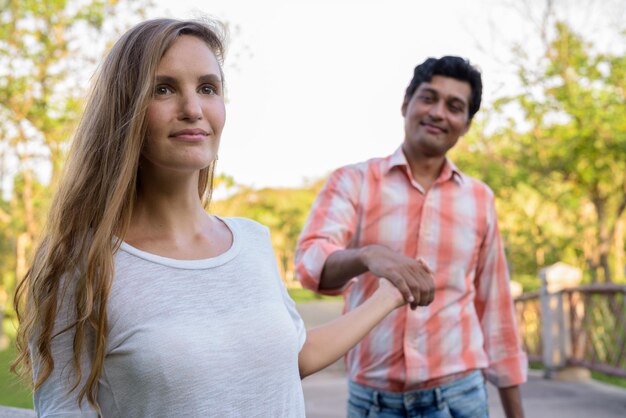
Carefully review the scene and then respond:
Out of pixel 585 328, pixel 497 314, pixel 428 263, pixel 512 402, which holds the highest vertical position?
pixel 428 263

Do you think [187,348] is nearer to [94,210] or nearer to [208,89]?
[94,210]

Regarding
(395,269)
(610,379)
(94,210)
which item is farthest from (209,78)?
(610,379)

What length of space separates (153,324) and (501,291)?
5.81ft

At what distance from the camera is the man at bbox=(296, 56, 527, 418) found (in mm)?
2682

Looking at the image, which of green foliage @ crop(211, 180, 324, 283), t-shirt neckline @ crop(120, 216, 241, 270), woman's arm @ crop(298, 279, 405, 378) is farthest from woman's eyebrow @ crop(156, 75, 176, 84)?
A: green foliage @ crop(211, 180, 324, 283)

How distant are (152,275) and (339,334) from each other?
513 millimetres

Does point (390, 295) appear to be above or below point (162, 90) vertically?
below

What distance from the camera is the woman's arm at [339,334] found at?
67.9 inches

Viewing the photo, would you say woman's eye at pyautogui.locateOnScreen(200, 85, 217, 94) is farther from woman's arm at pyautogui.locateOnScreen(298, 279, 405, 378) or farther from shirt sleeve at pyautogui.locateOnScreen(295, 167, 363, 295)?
shirt sleeve at pyautogui.locateOnScreen(295, 167, 363, 295)

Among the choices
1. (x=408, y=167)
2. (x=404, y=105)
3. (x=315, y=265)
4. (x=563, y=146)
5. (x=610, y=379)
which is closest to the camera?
(x=315, y=265)

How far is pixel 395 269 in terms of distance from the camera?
2.01m

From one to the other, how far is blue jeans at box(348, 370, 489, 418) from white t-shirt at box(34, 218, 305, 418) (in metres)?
1.19

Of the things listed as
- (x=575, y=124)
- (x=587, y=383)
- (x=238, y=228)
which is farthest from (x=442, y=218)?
(x=575, y=124)

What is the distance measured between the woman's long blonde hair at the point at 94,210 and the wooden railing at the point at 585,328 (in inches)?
360
